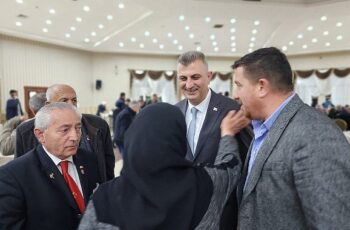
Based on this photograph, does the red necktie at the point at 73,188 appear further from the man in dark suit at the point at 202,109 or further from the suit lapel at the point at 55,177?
the man in dark suit at the point at 202,109

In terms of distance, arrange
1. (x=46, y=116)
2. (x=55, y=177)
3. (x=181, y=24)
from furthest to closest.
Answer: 1. (x=181, y=24)
2. (x=46, y=116)
3. (x=55, y=177)

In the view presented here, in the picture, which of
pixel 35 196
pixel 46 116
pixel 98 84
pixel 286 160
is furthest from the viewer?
pixel 98 84

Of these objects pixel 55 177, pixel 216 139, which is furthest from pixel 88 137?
pixel 216 139

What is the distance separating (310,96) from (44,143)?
16.8 meters

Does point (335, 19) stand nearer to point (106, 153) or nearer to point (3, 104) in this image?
point (106, 153)

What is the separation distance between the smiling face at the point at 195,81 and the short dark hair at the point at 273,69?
2.31 feet

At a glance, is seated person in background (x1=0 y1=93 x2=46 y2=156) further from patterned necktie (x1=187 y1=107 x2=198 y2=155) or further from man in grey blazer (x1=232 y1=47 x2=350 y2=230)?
man in grey blazer (x1=232 y1=47 x2=350 y2=230)

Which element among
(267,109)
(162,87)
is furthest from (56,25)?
(267,109)

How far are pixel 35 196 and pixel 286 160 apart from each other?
1.24m

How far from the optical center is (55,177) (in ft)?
5.14

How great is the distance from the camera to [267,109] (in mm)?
1319

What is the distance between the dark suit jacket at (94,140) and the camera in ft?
7.22

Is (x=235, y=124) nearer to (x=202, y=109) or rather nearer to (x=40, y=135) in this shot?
(x=202, y=109)

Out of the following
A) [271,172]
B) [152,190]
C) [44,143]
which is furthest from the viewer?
[44,143]
